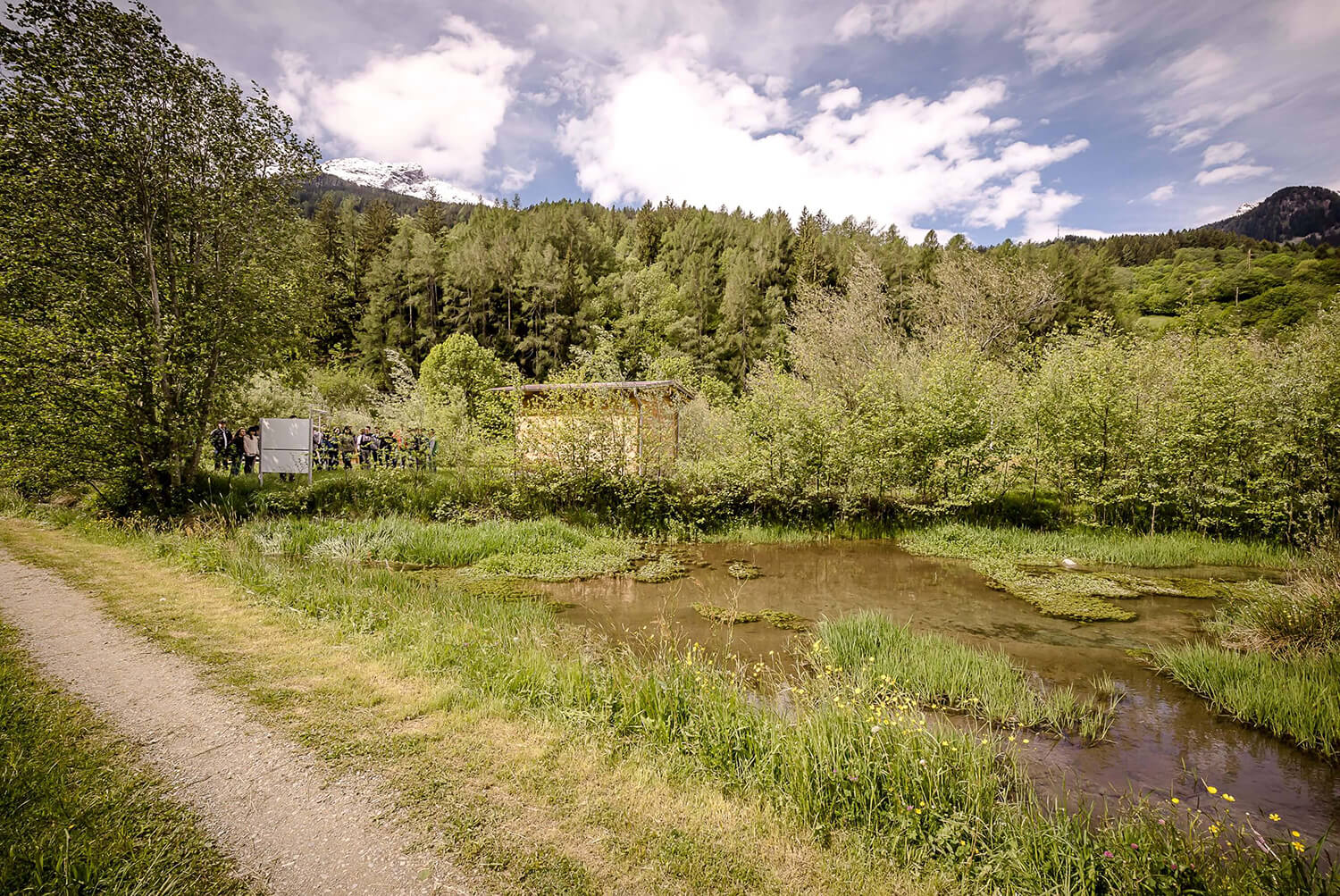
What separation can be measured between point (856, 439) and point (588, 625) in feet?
38.2

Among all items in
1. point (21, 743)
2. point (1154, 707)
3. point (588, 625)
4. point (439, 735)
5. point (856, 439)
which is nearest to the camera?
point (21, 743)

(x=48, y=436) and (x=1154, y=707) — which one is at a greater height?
(x=48, y=436)

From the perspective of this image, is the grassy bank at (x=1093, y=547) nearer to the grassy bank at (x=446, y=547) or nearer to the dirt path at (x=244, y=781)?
the grassy bank at (x=446, y=547)

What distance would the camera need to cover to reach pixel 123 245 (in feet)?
44.4

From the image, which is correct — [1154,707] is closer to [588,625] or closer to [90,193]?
[588,625]

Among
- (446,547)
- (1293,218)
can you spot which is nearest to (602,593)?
(446,547)

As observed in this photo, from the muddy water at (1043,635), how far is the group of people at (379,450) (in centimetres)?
952

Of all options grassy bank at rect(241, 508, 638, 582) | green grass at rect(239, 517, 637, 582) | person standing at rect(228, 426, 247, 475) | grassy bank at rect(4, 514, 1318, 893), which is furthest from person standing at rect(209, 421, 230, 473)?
grassy bank at rect(4, 514, 1318, 893)

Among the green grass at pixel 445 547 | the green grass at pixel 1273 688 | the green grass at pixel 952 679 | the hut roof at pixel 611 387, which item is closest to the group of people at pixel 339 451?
the hut roof at pixel 611 387

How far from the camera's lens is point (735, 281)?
1850 inches

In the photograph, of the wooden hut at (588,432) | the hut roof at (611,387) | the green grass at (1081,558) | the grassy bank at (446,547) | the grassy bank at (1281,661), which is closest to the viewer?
the grassy bank at (1281,661)

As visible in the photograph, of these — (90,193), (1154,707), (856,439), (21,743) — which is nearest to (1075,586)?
(1154,707)

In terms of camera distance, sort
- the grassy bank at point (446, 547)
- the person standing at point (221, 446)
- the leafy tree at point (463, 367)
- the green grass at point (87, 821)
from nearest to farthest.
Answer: the green grass at point (87, 821) < the grassy bank at point (446, 547) < the person standing at point (221, 446) < the leafy tree at point (463, 367)

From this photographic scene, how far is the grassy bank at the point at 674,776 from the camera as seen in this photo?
3.47 metres
